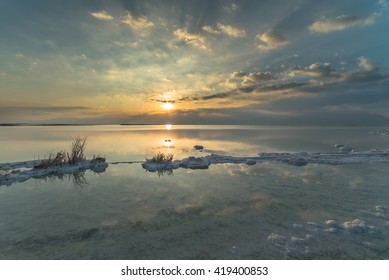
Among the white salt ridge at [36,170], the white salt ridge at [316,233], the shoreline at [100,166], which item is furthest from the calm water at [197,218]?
the shoreline at [100,166]

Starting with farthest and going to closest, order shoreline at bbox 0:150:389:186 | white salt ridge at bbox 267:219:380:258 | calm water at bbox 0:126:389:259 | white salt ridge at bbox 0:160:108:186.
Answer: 1. shoreline at bbox 0:150:389:186
2. white salt ridge at bbox 0:160:108:186
3. white salt ridge at bbox 267:219:380:258
4. calm water at bbox 0:126:389:259

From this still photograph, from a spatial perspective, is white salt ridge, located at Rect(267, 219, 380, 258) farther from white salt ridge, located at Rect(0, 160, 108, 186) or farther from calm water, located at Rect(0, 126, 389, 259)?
white salt ridge, located at Rect(0, 160, 108, 186)

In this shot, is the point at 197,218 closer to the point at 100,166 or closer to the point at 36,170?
the point at 100,166

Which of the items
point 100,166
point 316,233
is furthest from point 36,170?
point 316,233

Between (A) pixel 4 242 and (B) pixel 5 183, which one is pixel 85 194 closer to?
(A) pixel 4 242

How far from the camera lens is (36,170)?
64.3 ft

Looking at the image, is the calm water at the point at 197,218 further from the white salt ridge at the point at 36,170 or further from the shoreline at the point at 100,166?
the shoreline at the point at 100,166

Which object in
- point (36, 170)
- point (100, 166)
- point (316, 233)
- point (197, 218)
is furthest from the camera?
point (100, 166)

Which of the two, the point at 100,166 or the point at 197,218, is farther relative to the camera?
the point at 100,166

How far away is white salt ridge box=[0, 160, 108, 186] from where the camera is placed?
17000 mm

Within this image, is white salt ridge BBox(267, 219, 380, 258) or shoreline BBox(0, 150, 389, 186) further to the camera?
shoreline BBox(0, 150, 389, 186)

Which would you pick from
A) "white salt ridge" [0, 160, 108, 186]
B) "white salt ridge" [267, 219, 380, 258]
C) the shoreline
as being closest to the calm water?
"white salt ridge" [267, 219, 380, 258]

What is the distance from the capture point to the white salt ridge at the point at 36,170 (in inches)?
669
